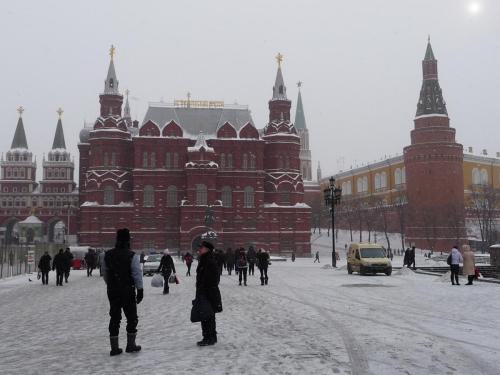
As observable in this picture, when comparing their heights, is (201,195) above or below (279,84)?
below

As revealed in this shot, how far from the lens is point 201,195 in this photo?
67.6 metres

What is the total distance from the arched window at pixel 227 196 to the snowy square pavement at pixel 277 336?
5289 cm

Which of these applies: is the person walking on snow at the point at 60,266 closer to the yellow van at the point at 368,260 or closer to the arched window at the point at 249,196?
the yellow van at the point at 368,260

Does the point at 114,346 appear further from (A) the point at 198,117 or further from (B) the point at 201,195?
(A) the point at 198,117

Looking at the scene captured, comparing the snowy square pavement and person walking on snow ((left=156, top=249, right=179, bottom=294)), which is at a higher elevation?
person walking on snow ((left=156, top=249, right=179, bottom=294))

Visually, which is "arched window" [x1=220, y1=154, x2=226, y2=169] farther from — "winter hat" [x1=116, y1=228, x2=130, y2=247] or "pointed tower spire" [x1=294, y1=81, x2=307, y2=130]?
"pointed tower spire" [x1=294, y1=81, x2=307, y2=130]

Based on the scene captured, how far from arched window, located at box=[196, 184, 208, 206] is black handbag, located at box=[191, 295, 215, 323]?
58.5 meters

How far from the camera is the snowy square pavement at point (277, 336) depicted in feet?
24.2

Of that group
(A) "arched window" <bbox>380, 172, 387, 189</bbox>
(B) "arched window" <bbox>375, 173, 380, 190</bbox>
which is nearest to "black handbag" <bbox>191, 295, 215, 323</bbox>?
(A) "arched window" <bbox>380, 172, 387, 189</bbox>

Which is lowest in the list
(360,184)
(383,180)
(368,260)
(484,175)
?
(368,260)

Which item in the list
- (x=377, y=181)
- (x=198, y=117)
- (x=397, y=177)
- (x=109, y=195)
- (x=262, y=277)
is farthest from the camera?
(x=377, y=181)

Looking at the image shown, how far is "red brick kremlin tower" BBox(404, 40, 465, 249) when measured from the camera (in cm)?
8006

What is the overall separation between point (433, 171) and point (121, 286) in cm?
8061

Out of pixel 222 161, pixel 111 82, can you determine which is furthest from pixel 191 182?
pixel 111 82
